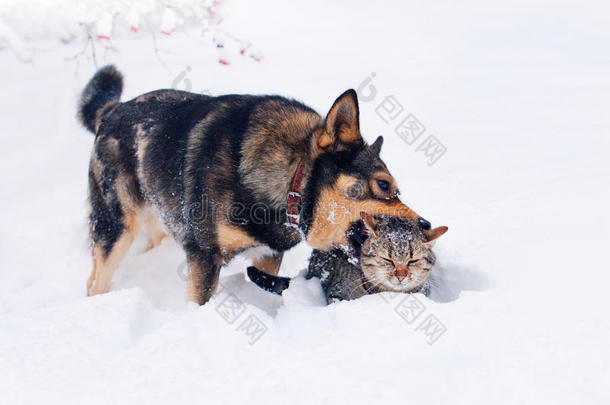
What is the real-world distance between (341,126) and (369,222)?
533 millimetres

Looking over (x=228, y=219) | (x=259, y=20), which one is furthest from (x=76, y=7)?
(x=228, y=219)

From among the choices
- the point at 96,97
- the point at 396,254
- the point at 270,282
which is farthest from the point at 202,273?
the point at 96,97

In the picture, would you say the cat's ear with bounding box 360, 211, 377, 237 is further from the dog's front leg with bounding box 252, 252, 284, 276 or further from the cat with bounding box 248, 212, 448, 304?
the dog's front leg with bounding box 252, 252, 284, 276

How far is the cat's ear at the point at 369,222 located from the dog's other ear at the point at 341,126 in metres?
0.40

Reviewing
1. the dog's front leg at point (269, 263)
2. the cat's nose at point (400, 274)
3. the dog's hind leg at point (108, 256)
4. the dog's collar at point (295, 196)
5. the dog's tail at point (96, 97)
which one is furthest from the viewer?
the dog's tail at point (96, 97)

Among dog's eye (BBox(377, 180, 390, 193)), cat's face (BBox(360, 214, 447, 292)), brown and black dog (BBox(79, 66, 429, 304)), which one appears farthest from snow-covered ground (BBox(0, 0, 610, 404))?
dog's eye (BBox(377, 180, 390, 193))

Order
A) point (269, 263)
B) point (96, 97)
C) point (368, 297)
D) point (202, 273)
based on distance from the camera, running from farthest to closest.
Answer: point (96, 97) → point (269, 263) → point (202, 273) → point (368, 297)

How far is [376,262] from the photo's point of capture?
9.07 ft

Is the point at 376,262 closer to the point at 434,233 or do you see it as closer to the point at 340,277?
the point at 340,277

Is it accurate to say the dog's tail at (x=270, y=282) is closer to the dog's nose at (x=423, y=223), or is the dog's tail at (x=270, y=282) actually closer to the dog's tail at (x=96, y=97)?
the dog's nose at (x=423, y=223)

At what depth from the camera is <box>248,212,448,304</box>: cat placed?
2.63 m

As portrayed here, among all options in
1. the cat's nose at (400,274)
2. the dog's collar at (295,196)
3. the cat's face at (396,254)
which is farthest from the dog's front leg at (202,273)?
the cat's nose at (400,274)

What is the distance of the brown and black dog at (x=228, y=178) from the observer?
2.53 meters

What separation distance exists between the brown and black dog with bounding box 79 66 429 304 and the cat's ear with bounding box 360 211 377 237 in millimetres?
29
